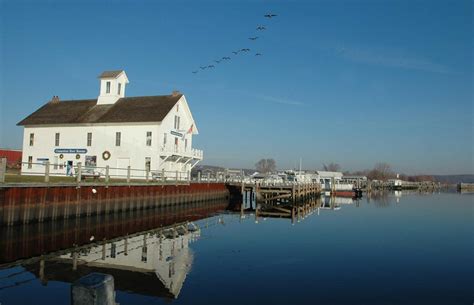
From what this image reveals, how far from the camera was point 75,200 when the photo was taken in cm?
2148

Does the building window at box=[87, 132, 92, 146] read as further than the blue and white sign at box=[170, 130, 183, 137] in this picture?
No

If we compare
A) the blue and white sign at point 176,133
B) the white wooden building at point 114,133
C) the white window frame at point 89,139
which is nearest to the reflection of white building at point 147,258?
the white wooden building at point 114,133

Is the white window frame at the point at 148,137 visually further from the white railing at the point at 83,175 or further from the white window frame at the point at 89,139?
the white window frame at the point at 89,139

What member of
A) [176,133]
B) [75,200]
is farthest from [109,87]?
[75,200]

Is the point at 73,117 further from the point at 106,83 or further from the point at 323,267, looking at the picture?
the point at 323,267

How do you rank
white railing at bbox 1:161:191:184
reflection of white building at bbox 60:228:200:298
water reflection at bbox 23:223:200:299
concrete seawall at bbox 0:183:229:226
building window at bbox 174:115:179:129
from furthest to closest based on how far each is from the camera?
building window at bbox 174:115:179:129, white railing at bbox 1:161:191:184, concrete seawall at bbox 0:183:229:226, reflection of white building at bbox 60:228:200:298, water reflection at bbox 23:223:200:299

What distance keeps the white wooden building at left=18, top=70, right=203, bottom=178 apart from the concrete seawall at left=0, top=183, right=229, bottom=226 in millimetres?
9622

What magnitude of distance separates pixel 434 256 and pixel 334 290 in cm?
813

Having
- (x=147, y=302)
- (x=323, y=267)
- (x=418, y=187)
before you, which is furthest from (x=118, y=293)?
(x=418, y=187)

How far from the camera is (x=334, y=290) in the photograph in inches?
438

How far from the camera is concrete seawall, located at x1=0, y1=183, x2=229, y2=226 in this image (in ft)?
57.8

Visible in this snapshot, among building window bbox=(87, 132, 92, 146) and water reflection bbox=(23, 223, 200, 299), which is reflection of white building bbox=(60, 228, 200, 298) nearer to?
water reflection bbox=(23, 223, 200, 299)

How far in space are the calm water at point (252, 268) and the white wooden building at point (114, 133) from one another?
2196 centimetres

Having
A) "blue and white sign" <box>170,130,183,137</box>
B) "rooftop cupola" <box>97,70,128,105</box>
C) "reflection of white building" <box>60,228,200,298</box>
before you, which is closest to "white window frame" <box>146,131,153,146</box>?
"blue and white sign" <box>170,130,183,137</box>
